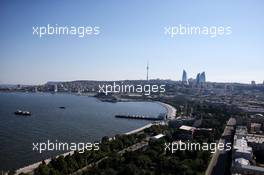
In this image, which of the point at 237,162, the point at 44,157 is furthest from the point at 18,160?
the point at 237,162

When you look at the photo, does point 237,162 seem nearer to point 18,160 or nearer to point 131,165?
point 131,165

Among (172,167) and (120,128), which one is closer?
(172,167)

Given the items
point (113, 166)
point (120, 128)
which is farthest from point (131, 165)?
point (120, 128)

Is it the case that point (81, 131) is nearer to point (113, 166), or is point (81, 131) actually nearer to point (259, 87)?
point (113, 166)

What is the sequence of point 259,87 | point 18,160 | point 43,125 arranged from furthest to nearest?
point 259,87 < point 43,125 < point 18,160

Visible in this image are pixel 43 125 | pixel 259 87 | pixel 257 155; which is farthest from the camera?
pixel 259 87

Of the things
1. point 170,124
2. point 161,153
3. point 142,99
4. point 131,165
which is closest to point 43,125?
point 170,124

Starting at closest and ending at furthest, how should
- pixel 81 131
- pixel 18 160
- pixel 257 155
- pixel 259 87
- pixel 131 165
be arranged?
pixel 131 165 < pixel 18 160 < pixel 257 155 < pixel 81 131 < pixel 259 87

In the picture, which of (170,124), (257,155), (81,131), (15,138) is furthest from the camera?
(170,124)

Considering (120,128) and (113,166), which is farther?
(120,128)
